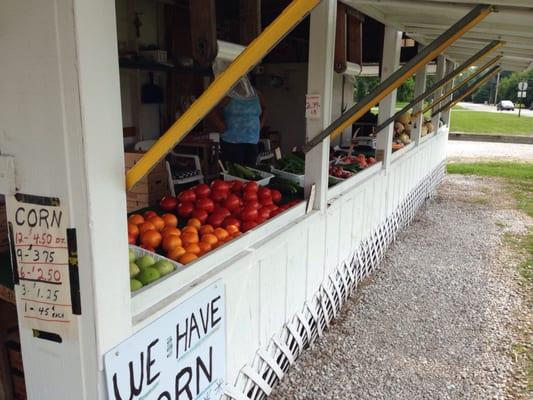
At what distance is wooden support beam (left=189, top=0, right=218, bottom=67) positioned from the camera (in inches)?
88.1

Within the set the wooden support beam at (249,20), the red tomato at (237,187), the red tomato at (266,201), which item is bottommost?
the red tomato at (266,201)

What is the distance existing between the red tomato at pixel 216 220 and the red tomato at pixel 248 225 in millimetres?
143

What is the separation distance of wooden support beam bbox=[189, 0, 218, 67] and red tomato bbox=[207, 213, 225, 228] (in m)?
0.94

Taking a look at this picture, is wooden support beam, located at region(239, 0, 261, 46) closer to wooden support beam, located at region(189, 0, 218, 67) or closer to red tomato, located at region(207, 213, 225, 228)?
wooden support beam, located at region(189, 0, 218, 67)

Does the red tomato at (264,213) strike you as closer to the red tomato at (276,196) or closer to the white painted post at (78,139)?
the red tomato at (276,196)

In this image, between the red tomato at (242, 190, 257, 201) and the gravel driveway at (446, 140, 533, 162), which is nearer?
the red tomato at (242, 190, 257, 201)

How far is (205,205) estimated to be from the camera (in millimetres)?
2957

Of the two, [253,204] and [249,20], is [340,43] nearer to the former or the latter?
[249,20]

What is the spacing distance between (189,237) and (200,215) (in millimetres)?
472

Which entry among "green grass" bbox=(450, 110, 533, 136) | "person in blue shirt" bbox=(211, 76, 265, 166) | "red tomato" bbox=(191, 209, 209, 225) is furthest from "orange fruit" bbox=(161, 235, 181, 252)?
"green grass" bbox=(450, 110, 533, 136)

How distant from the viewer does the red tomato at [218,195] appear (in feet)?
10.2

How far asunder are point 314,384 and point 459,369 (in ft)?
3.39

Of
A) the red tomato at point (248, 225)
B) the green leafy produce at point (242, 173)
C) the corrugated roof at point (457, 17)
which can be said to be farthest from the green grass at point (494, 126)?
the red tomato at point (248, 225)

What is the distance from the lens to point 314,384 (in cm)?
294
